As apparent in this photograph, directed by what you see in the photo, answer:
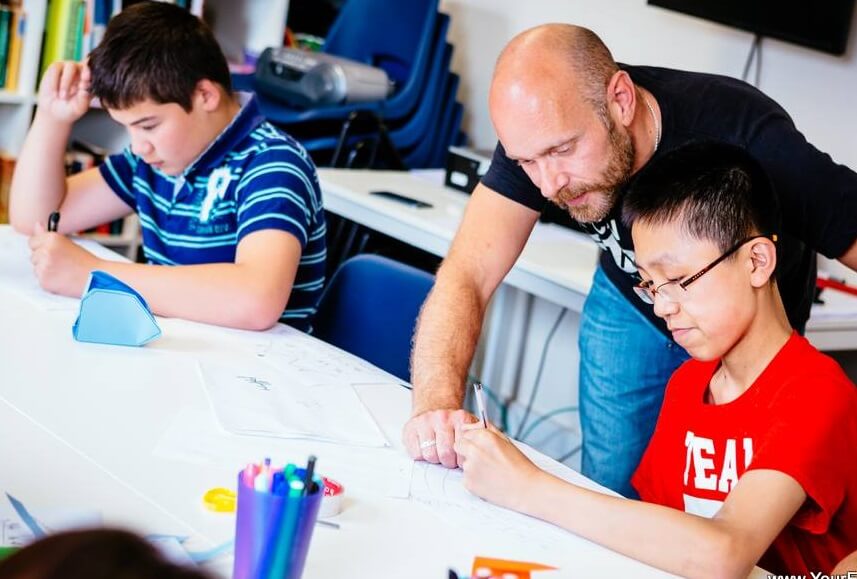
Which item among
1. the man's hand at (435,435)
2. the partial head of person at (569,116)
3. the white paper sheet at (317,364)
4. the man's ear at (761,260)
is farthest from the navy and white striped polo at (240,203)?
the man's ear at (761,260)

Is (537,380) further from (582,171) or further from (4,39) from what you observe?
(582,171)

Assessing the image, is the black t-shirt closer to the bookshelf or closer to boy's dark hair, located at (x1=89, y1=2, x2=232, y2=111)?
boy's dark hair, located at (x1=89, y1=2, x2=232, y2=111)

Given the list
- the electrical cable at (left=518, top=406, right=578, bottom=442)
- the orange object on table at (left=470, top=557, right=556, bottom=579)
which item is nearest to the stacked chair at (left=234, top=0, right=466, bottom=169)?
the electrical cable at (left=518, top=406, right=578, bottom=442)

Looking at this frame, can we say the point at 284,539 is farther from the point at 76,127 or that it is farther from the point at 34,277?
the point at 76,127

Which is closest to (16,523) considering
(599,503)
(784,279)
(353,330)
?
(599,503)

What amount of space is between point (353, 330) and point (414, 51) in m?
1.87

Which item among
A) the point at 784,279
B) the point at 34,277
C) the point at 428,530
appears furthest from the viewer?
the point at 34,277

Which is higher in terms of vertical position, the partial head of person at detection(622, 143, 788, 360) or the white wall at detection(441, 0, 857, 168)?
the white wall at detection(441, 0, 857, 168)

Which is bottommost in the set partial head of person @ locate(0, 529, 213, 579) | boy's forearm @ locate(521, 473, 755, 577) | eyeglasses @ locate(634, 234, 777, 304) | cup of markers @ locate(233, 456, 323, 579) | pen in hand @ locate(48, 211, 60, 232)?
pen in hand @ locate(48, 211, 60, 232)

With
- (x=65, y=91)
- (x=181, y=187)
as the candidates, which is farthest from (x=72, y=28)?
(x=181, y=187)

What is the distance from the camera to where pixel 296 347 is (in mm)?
1841

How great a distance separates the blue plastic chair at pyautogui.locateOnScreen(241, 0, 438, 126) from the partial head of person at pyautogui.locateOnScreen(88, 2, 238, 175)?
4.66 feet

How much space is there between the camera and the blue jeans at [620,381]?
→ 6.70 feet

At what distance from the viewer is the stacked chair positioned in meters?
3.48
